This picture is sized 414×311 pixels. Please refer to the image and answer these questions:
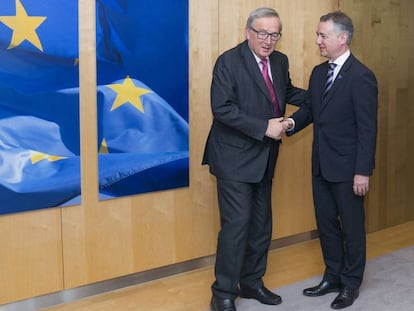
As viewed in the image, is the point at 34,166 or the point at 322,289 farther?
the point at 322,289

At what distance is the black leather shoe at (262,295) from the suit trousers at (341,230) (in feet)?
1.19

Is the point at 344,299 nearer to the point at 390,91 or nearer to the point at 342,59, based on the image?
the point at 342,59

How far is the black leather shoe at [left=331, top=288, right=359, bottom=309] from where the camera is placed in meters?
3.05

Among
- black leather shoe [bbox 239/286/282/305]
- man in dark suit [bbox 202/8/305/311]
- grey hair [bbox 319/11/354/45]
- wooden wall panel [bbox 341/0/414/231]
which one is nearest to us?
man in dark suit [bbox 202/8/305/311]

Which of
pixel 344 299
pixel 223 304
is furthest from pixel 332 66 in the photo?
pixel 223 304

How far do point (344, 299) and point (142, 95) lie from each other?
64.0 inches

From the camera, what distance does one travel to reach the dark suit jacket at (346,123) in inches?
115

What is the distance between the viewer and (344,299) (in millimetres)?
3074

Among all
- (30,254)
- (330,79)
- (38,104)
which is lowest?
(30,254)

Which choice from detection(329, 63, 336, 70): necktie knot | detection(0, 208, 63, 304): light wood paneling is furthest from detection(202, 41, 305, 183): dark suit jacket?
detection(0, 208, 63, 304): light wood paneling

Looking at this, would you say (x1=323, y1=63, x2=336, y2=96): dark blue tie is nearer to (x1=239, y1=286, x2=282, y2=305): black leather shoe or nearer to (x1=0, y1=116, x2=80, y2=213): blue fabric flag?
(x1=239, y1=286, x2=282, y2=305): black leather shoe

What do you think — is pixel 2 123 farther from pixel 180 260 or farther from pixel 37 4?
pixel 180 260

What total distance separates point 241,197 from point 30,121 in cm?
116

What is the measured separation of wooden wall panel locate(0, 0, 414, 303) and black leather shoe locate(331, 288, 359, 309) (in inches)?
38.2
